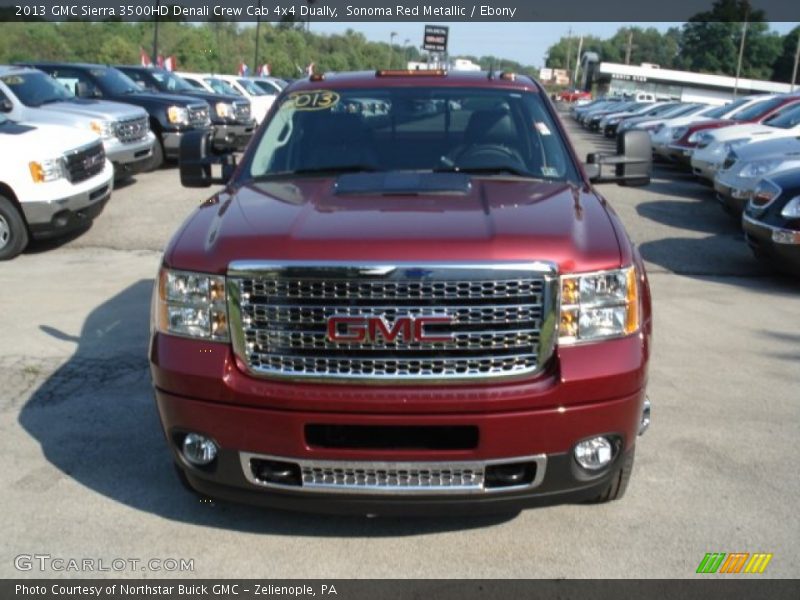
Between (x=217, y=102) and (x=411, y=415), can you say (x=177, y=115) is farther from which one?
(x=411, y=415)

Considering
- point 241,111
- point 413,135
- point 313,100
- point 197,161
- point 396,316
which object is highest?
point 313,100

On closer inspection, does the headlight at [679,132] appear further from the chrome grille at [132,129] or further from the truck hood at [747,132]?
the chrome grille at [132,129]

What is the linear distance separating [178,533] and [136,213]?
343 inches

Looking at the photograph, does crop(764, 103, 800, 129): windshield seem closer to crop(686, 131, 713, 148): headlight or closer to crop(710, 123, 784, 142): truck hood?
crop(710, 123, 784, 142): truck hood

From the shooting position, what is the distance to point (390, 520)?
3.68 meters

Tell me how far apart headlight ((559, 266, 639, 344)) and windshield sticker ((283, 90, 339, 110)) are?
2.20 metres

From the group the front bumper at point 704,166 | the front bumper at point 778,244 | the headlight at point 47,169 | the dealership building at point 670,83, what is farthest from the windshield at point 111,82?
the dealership building at point 670,83

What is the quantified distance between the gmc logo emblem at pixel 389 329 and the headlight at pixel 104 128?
10045 mm

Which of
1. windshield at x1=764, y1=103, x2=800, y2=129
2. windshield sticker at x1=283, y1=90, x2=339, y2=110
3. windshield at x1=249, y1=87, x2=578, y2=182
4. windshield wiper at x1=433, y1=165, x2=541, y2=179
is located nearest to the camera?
windshield wiper at x1=433, y1=165, x2=541, y2=179

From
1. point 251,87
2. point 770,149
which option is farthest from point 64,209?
point 251,87

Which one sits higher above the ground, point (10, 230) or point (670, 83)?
point (670, 83)

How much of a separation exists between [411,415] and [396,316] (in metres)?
0.36

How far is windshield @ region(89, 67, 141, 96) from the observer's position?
51.8 feet

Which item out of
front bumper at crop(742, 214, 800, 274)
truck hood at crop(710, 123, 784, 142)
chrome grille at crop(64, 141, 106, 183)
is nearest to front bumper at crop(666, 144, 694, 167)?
truck hood at crop(710, 123, 784, 142)
